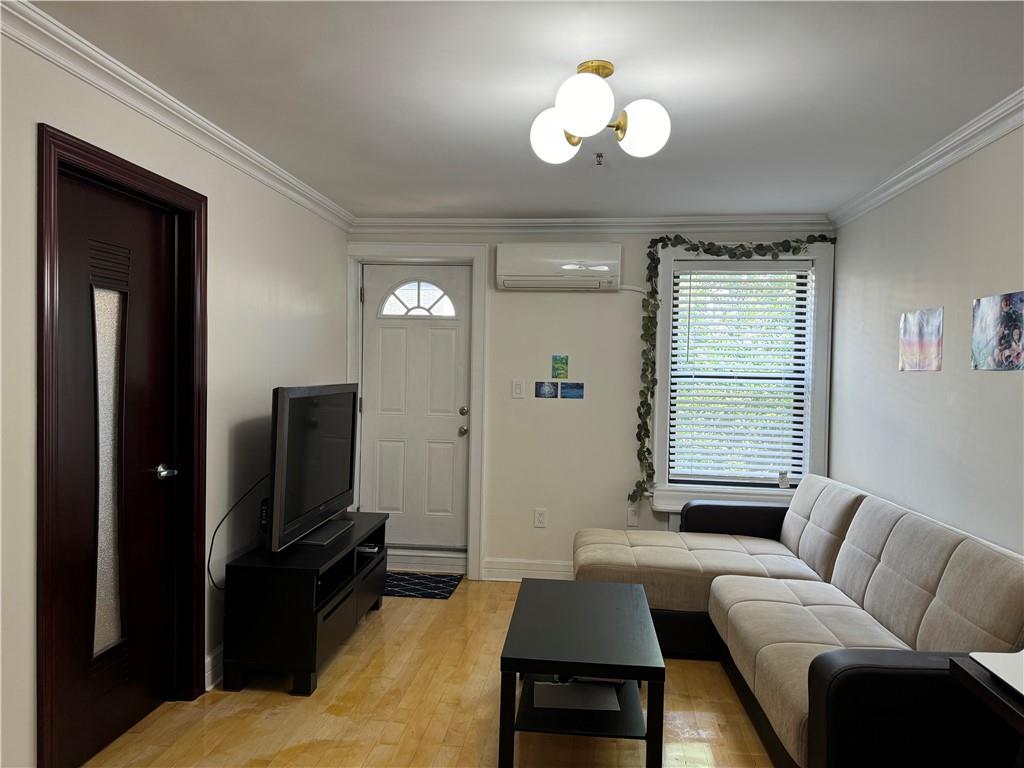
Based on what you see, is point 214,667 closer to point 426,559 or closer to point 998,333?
point 426,559

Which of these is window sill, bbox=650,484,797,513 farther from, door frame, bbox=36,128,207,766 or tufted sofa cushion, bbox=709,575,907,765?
door frame, bbox=36,128,207,766

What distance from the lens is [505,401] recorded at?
483 centimetres

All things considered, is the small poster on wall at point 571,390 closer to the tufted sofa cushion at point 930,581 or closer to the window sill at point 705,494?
the window sill at point 705,494

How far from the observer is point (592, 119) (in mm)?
2076

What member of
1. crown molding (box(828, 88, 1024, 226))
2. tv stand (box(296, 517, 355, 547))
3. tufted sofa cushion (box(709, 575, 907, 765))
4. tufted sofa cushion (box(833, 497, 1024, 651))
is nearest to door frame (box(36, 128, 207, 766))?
tv stand (box(296, 517, 355, 547))

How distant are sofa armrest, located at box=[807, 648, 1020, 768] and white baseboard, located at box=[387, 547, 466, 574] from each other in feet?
10.5

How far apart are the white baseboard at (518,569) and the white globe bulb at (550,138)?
10.1ft

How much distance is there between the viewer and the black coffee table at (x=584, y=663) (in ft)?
7.44

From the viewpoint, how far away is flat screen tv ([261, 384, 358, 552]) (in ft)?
10.3

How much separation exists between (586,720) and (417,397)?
9.64ft

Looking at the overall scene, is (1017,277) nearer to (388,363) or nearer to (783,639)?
(783,639)

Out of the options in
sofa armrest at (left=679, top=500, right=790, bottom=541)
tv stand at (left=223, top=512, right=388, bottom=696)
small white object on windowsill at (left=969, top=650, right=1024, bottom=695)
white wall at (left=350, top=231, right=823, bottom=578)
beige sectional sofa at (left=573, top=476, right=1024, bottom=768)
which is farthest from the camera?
white wall at (left=350, top=231, right=823, bottom=578)

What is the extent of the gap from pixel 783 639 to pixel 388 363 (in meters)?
3.23

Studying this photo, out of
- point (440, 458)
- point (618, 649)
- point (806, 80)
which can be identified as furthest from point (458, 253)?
point (618, 649)
